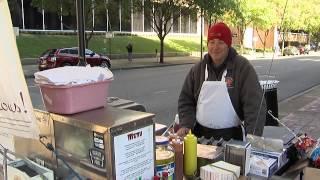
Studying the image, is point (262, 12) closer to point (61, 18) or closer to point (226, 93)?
point (61, 18)

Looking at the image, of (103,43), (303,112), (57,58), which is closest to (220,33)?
(303,112)

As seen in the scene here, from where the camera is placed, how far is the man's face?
351cm

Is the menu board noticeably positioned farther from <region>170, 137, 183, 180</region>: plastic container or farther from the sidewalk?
the sidewalk

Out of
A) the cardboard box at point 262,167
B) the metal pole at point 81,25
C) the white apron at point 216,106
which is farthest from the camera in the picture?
the metal pole at point 81,25

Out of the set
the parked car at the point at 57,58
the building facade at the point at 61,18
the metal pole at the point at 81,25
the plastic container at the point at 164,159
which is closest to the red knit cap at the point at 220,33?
the metal pole at the point at 81,25

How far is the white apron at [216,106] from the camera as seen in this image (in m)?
3.48

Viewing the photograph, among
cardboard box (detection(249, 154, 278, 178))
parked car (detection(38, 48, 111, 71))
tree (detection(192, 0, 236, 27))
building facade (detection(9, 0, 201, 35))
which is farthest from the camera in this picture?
tree (detection(192, 0, 236, 27))

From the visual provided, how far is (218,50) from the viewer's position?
3.51 m

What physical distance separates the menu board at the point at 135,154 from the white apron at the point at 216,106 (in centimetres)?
134

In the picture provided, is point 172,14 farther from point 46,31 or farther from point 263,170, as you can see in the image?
point 263,170

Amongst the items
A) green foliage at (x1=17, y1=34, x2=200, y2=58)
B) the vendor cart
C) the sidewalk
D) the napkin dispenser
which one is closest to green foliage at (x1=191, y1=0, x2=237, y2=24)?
green foliage at (x1=17, y1=34, x2=200, y2=58)

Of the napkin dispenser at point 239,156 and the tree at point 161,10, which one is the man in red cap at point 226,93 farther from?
the tree at point 161,10

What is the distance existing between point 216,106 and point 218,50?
0.46 metres

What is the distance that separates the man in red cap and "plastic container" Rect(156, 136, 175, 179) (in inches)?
37.9
